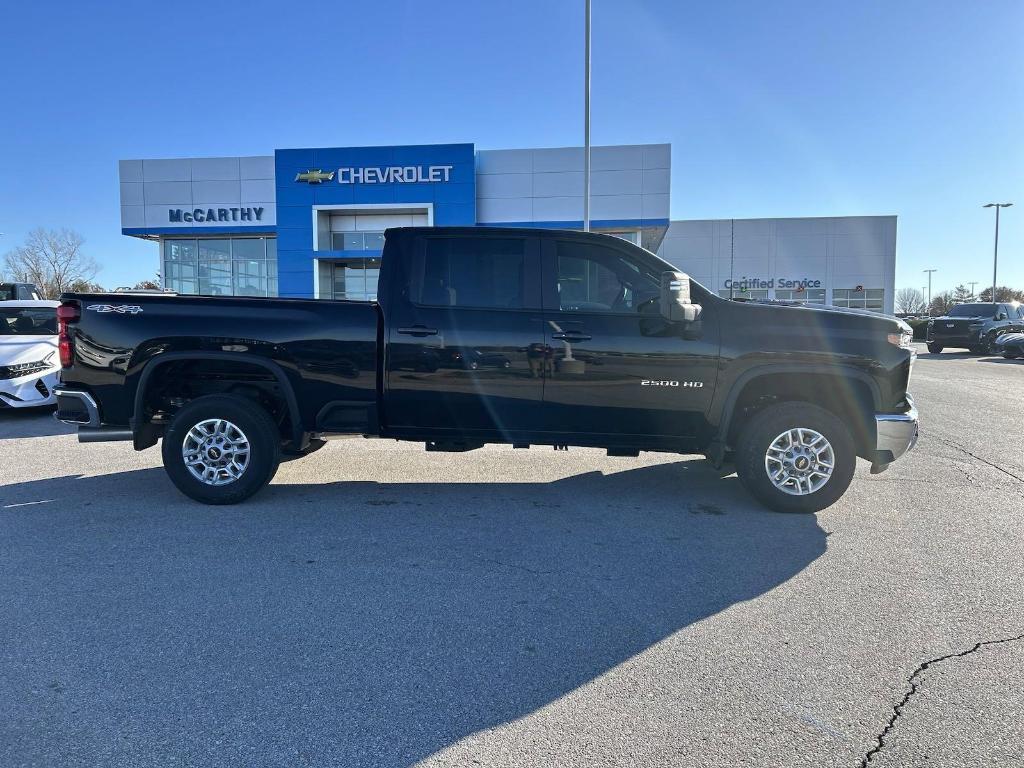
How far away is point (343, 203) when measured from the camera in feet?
85.4

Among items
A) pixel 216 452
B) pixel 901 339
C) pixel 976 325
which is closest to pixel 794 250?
pixel 976 325

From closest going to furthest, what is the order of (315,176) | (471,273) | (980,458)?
(471,273), (980,458), (315,176)

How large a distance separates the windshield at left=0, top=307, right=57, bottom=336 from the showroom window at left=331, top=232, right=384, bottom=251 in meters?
16.1

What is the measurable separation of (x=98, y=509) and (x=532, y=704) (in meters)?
4.31

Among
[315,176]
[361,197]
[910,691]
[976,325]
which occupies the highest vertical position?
[315,176]

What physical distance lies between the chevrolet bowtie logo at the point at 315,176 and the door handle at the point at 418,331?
22.8 metres

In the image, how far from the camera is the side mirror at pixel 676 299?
4.77 meters

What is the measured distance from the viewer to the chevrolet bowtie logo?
2581 cm

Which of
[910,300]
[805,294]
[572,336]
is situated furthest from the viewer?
[910,300]

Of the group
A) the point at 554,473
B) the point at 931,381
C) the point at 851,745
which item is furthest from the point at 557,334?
the point at 931,381

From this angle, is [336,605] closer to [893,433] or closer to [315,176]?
[893,433]

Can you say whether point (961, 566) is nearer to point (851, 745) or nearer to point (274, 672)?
point (851, 745)

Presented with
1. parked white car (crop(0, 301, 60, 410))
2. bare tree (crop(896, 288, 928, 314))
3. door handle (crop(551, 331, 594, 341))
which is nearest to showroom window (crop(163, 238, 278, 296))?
parked white car (crop(0, 301, 60, 410))

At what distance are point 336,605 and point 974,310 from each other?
28.8 m
